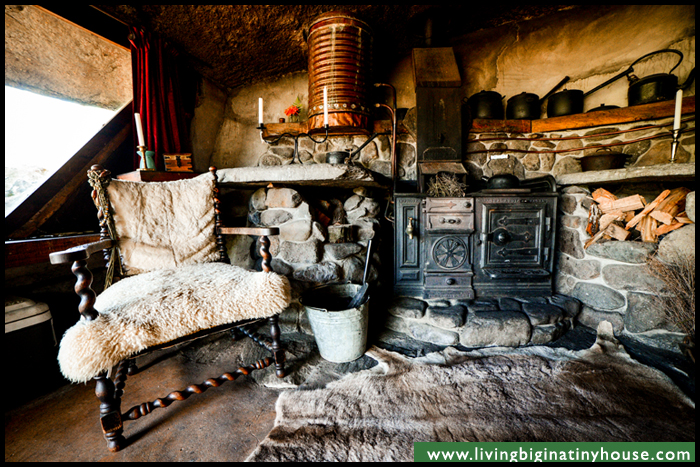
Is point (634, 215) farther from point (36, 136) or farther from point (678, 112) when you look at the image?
point (36, 136)

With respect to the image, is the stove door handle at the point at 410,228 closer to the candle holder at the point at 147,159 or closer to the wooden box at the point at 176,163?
the wooden box at the point at 176,163

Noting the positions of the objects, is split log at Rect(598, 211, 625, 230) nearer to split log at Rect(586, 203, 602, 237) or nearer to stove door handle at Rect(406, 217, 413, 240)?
split log at Rect(586, 203, 602, 237)

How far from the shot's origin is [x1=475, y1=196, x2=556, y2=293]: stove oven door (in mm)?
1960

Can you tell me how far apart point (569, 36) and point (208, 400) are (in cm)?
374

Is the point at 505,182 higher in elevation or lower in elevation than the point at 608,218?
higher

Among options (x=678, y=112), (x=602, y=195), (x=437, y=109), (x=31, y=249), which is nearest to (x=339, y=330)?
(x=31, y=249)

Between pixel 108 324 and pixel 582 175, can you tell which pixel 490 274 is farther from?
pixel 108 324

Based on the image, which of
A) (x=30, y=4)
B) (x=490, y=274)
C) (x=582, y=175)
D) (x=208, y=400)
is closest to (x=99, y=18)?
(x=30, y=4)

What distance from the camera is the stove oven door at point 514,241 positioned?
1960mm

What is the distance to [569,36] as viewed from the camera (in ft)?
7.48

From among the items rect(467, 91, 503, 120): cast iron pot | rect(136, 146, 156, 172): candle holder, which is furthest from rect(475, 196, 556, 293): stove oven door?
rect(136, 146, 156, 172): candle holder

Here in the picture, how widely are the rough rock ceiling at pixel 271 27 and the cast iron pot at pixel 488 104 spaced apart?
578mm

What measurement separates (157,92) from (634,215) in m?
3.59

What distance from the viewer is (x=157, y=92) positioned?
→ 206 centimetres
